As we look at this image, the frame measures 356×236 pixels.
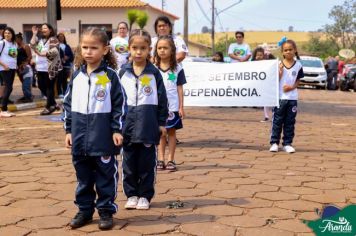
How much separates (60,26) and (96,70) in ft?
130

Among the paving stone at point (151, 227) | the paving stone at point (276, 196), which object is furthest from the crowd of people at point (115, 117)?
the paving stone at point (276, 196)

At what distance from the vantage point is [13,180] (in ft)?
17.6

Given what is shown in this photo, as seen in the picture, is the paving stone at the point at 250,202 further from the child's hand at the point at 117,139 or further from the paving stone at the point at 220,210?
the child's hand at the point at 117,139

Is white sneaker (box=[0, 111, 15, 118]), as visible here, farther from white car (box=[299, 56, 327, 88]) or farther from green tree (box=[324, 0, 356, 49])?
green tree (box=[324, 0, 356, 49])

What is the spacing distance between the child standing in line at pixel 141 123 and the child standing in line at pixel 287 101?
10.0ft

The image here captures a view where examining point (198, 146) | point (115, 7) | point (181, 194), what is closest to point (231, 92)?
point (198, 146)

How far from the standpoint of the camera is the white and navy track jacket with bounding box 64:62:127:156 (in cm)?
385

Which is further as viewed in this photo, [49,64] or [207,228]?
[49,64]

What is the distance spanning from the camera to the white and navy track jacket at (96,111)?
12.6 feet

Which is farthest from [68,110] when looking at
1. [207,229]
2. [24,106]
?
[24,106]

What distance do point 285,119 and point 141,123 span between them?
334 cm

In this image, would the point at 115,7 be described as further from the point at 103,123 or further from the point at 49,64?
Result: the point at 103,123

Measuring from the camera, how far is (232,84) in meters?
9.34

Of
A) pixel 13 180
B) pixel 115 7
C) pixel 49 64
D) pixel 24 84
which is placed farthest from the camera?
pixel 115 7
